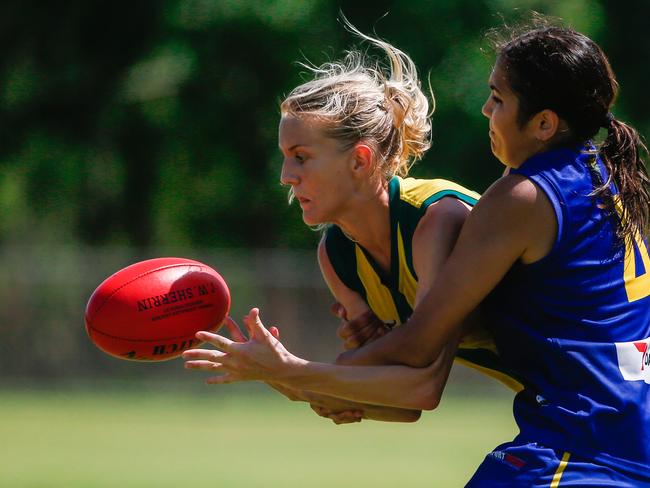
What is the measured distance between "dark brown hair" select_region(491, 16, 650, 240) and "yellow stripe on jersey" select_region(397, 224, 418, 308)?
671 millimetres

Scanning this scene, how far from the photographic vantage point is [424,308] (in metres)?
3.49

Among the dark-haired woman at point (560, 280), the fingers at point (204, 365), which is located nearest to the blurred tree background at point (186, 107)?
the fingers at point (204, 365)

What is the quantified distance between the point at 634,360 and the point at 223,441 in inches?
352

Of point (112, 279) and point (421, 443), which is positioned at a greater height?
point (112, 279)

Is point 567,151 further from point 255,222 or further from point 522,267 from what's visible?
point 255,222

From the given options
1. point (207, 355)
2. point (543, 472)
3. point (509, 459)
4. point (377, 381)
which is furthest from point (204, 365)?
point (543, 472)

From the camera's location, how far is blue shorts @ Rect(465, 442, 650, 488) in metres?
3.26

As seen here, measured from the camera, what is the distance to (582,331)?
333 cm

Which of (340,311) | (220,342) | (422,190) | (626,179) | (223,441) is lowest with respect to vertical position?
(223,441)

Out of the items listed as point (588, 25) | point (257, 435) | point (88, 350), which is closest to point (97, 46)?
point (88, 350)

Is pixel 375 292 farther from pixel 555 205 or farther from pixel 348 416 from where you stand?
pixel 555 205

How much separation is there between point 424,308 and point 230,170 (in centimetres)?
1572

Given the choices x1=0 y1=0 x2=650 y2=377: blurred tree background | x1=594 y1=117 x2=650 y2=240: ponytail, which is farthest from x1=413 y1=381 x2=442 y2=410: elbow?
x1=0 y1=0 x2=650 y2=377: blurred tree background

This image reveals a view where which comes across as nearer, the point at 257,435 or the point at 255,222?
the point at 257,435
